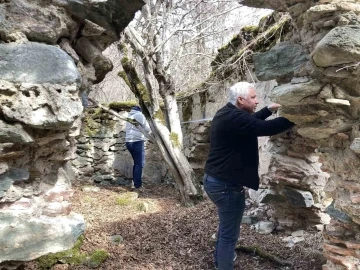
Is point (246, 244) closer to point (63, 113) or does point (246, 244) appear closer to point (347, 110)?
point (347, 110)

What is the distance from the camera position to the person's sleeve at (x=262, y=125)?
2.85 m

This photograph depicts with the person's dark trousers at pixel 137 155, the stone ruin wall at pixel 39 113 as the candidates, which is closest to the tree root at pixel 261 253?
the stone ruin wall at pixel 39 113

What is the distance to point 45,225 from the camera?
8.38 ft

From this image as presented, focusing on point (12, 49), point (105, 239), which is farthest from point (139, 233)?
point (12, 49)

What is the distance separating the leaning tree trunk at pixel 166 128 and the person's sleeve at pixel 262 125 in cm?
330

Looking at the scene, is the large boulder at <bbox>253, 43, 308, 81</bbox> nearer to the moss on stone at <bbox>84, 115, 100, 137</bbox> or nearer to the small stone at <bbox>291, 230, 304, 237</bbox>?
the small stone at <bbox>291, 230, 304, 237</bbox>

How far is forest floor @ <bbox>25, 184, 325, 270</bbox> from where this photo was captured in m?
3.68

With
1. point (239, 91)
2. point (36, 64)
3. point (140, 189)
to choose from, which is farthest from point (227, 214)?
point (140, 189)

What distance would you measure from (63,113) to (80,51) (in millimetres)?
849

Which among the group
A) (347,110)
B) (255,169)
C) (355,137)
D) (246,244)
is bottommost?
(246,244)

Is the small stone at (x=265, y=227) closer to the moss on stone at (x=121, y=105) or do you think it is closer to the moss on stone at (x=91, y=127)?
the moss on stone at (x=121, y=105)

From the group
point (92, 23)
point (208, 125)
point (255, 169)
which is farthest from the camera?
point (208, 125)

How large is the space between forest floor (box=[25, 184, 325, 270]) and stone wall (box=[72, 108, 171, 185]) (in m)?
2.29

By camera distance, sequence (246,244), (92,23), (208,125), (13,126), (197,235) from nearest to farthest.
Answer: (13,126) < (92,23) < (246,244) < (197,235) < (208,125)
